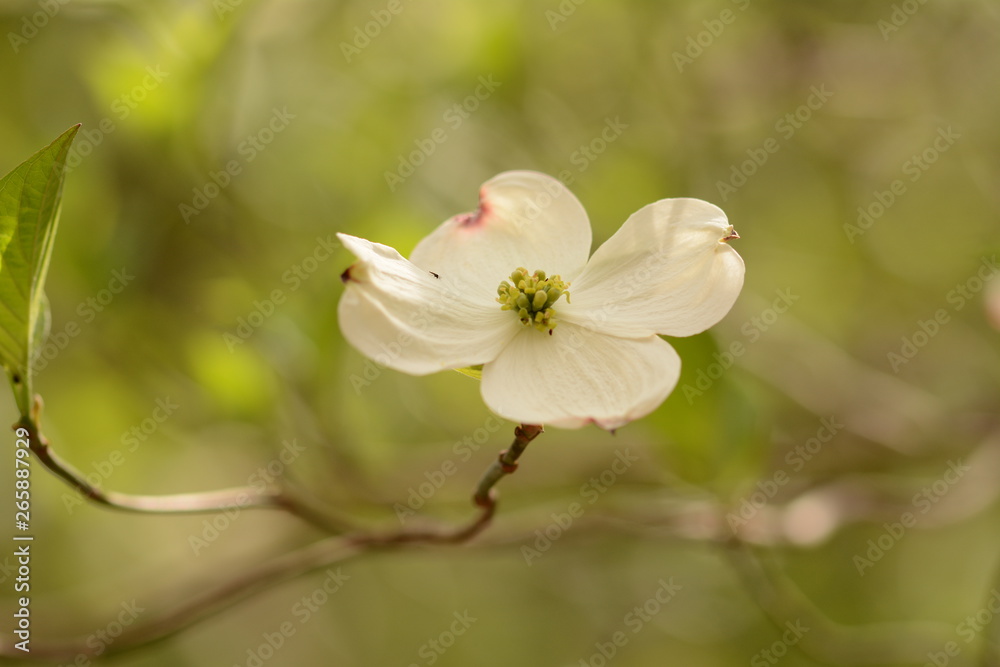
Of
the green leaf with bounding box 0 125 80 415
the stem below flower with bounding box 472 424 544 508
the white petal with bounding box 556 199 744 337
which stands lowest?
the green leaf with bounding box 0 125 80 415

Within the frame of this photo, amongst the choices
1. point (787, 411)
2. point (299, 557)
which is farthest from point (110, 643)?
point (787, 411)

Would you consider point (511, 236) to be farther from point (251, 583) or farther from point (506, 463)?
point (251, 583)

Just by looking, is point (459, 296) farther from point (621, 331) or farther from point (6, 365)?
point (6, 365)

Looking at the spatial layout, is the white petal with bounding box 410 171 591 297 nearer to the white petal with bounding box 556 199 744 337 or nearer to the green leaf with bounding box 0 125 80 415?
the white petal with bounding box 556 199 744 337

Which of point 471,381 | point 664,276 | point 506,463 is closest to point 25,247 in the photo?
point 506,463

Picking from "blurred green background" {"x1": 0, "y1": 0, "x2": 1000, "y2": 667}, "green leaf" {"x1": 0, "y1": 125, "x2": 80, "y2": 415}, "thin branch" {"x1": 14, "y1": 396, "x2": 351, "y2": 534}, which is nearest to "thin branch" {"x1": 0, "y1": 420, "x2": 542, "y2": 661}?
"thin branch" {"x1": 14, "y1": 396, "x2": 351, "y2": 534}
